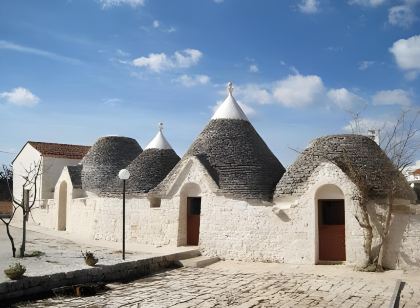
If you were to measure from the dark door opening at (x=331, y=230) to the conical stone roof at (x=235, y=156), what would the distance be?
191 cm

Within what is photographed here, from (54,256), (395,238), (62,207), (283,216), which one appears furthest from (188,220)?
(62,207)

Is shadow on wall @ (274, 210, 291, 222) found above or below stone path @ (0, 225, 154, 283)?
above

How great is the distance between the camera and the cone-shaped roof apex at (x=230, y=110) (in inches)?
716

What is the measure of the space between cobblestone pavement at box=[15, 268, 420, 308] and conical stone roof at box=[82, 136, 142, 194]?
10839 mm

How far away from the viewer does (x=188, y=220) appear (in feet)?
57.3

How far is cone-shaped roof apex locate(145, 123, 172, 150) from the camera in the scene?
21425 millimetres

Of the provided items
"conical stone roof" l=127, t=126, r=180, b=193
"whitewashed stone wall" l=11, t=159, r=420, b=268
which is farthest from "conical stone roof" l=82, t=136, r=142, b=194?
"whitewashed stone wall" l=11, t=159, r=420, b=268

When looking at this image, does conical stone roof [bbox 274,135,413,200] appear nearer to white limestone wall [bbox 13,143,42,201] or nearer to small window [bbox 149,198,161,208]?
small window [bbox 149,198,161,208]

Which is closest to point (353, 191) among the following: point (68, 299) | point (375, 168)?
point (375, 168)

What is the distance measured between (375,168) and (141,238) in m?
9.49

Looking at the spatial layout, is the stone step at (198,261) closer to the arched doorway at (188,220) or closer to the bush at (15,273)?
the arched doorway at (188,220)

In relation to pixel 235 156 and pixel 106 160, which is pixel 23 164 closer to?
pixel 106 160

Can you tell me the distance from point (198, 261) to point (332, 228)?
4.39m

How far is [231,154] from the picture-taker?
54.9 ft
